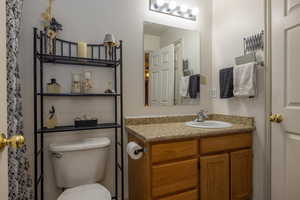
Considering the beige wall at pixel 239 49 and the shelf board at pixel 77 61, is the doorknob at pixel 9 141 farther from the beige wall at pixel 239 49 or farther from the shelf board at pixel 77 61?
the beige wall at pixel 239 49

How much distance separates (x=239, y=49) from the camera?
1808 mm

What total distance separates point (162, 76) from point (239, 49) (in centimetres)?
84

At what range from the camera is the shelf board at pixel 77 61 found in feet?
4.53

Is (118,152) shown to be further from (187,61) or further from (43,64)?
(187,61)

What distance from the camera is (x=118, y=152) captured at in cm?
171

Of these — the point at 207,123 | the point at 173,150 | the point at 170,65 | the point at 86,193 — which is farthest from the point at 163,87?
the point at 86,193

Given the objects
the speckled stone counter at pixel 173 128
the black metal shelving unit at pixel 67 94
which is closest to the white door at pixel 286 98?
the speckled stone counter at pixel 173 128

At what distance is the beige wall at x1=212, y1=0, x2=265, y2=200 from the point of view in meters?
1.61

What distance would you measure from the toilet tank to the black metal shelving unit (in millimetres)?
133

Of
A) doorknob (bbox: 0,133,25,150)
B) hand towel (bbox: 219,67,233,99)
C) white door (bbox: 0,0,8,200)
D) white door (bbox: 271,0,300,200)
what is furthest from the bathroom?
doorknob (bbox: 0,133,25,150)

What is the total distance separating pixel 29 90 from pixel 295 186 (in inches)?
86.1

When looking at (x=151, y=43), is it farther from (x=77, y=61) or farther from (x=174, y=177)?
(x=174, y=177)

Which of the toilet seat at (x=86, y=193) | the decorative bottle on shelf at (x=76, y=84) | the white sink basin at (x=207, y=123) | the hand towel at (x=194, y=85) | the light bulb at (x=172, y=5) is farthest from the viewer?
the hand towel at (x=194, y=85)

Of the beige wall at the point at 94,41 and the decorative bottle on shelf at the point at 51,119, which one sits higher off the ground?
the beige wall at the point at 94,41
